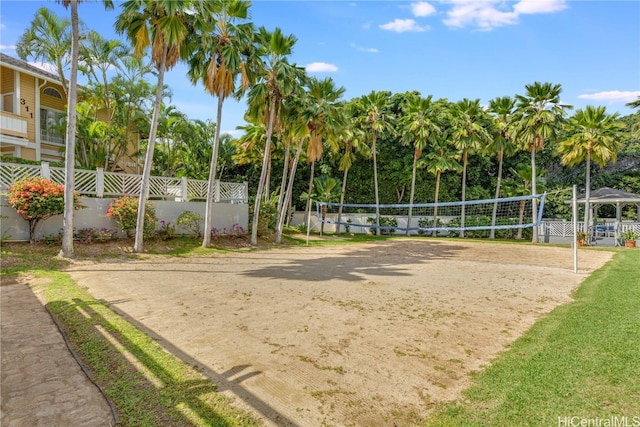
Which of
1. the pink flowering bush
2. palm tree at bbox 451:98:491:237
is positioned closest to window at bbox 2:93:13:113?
the pink flowering bush

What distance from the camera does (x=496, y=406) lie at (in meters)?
3.20

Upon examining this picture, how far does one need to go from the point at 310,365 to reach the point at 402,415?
123 cm

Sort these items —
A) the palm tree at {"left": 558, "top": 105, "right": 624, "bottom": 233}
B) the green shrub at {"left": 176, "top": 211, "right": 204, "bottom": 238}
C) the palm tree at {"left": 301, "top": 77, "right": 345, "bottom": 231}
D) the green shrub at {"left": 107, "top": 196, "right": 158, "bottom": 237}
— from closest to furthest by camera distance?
the green shrub at {"left": 107, "top": 196, "right": 158, "bottom": 237}, the green shrub at {"left": 176, "top": 211, "right": 204, "bottom": 238}, the palm tree at {"left": 301, "top": 77, "right": 345, "bottom": 231}, the palm tree at {"left": 558, "top": 105, "right": 624, "bottom": 233}

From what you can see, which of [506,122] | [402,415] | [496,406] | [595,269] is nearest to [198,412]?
[402,415]

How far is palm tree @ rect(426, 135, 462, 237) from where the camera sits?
2564cm

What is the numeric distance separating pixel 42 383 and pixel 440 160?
25458 mm

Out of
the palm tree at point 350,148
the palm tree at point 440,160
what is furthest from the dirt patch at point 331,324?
the palm tree at point 440,160

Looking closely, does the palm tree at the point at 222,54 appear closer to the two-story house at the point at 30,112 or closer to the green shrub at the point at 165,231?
the green shrub at the point at 165,231

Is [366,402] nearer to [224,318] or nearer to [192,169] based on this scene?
[224,318]

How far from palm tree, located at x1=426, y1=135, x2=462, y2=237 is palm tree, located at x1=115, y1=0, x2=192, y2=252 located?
18706mm

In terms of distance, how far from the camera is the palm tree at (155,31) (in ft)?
37.8

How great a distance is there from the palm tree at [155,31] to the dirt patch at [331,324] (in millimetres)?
3165

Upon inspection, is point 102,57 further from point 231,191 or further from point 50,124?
point 231,191

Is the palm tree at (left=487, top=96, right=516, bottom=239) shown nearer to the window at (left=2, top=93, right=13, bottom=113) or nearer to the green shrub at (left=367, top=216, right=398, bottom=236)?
the green shrub at (left=367, top=216, right=398, bottom=236)
